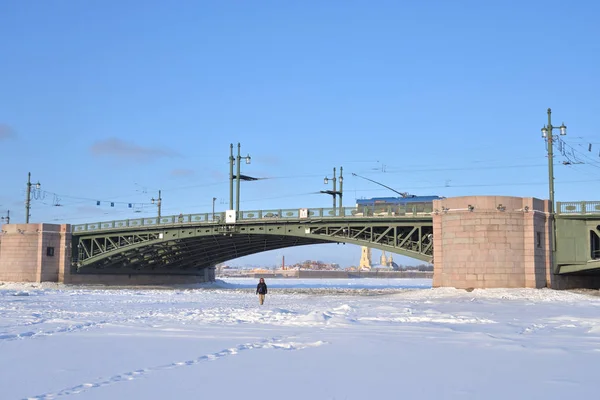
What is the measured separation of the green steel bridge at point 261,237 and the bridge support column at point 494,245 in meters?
2.60

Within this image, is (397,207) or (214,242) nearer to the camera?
(397,207)

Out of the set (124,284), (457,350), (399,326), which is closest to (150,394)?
(457,350)

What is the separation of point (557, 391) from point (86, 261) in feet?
211

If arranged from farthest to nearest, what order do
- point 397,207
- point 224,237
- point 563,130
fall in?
point 224,237, point 397,207, point 563,130

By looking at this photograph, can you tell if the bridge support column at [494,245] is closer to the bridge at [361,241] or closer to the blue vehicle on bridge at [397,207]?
the bridge at [361,241]

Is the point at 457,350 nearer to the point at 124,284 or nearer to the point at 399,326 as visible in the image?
the point at 399,326

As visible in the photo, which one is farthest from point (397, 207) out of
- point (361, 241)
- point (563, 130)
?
point (563, 130)

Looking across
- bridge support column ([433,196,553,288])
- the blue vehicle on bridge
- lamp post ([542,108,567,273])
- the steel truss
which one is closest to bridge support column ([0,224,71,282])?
the steel truss

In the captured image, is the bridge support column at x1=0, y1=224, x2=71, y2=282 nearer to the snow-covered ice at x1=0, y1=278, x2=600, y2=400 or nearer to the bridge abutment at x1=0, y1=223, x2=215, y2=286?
the bridge abutment at x1=0, y1=223, x2=215, y2=286

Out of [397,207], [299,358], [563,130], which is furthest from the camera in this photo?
[397,207]

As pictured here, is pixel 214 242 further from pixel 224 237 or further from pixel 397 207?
pixel 397 207

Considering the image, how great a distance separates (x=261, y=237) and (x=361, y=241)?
14.4 m

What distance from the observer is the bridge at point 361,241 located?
43.8 m

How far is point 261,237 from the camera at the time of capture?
211 feet
